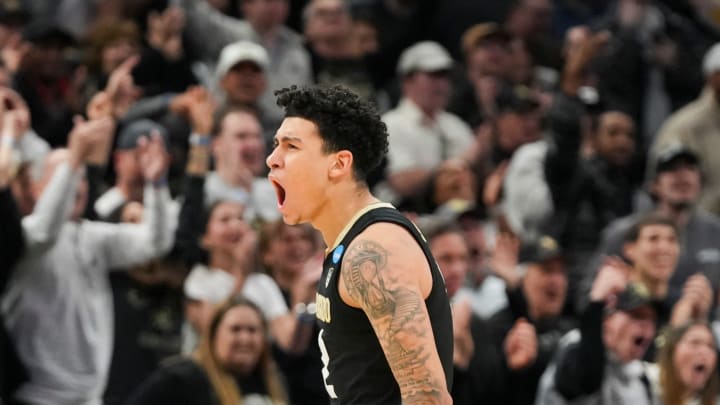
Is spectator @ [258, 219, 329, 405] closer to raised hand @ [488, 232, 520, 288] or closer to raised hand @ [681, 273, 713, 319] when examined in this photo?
raised hand @ [488, 232, 520, 288]

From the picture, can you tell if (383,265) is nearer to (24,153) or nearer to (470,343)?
(470,343)

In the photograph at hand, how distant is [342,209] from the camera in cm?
424

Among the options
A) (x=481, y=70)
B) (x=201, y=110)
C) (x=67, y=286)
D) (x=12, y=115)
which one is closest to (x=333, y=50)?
(x=481, y=70)

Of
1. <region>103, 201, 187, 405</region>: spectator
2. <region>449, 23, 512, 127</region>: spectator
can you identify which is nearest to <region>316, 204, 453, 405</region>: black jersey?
<region>103, 201, 187, 405</region>: spectator

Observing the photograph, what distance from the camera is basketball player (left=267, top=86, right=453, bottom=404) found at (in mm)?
3951

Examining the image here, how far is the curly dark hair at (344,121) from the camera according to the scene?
420 centimetres

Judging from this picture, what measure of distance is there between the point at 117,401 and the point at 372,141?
381cm

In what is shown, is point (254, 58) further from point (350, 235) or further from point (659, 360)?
point (350, 235)

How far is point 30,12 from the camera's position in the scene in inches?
416

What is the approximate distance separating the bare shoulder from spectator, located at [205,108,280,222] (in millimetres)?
4345

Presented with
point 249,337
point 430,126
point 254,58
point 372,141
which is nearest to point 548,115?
point 430,126

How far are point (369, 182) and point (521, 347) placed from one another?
178cm

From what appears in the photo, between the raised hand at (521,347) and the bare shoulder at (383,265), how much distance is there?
3909 millimetres

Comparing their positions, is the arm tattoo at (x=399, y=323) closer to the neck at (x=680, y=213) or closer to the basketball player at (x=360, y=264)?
the basketball player at (x=360, y=264)
